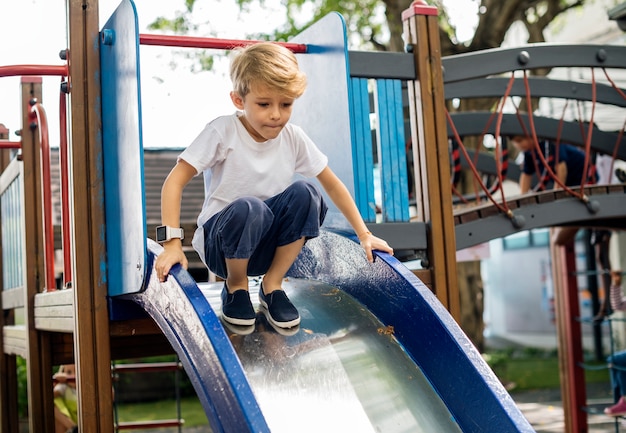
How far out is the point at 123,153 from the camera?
9.09 ft

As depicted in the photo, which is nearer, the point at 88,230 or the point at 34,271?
the point at 88,230

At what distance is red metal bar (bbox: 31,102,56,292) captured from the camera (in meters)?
3.87

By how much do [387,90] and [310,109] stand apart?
15.4 inches

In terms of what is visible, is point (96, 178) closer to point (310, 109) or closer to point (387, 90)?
point (310, 109)

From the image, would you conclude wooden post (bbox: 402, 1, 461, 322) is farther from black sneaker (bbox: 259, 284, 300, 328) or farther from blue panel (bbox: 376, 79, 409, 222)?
black sneaker (bbox: 259, 284, 300, 328)

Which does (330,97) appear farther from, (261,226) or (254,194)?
(261,226)

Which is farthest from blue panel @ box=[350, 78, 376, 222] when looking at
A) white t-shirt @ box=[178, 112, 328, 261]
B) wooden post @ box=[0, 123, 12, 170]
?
wooden post @ box=[0, 123, 12, 170]

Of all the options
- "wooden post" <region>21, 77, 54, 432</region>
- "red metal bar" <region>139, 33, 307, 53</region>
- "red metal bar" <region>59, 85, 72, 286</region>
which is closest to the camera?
"red metal bar" <region>139, 33, 307, 53</region>

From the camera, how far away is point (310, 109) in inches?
146

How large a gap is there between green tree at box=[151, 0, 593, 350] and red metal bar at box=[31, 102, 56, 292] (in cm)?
622

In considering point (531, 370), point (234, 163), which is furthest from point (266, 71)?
point (531, 370)

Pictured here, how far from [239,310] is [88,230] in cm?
65

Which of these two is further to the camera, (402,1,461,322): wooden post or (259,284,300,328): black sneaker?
(402,1,461,322): wooden post

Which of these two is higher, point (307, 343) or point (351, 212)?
point (351, 212)
